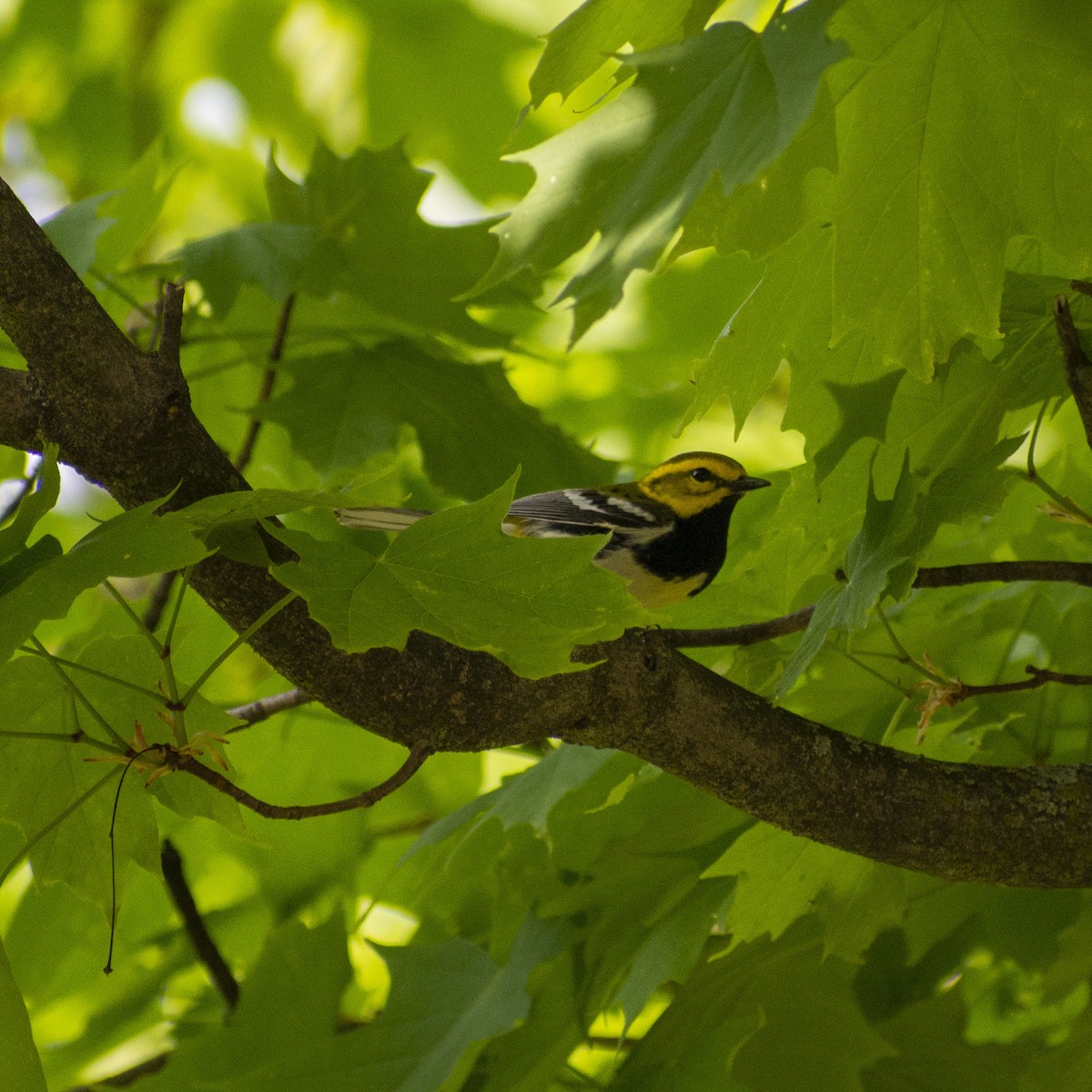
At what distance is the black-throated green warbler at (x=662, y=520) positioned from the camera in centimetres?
266

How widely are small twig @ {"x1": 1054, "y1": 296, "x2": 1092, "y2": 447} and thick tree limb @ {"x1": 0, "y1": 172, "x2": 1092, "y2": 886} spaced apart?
0.48 metres

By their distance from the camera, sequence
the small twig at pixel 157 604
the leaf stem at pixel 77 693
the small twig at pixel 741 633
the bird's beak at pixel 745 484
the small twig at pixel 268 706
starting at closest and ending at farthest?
1. the leaf stem at pixel 77 693
2. the small twig at pixel 741 633
3. the small twig at pixel 268 706
4. the small twig at pixel 157 604
5. the bird's beak at pixel 745 484

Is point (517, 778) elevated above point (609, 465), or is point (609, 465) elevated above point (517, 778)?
point (609, 465)

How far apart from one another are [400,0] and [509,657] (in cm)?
249

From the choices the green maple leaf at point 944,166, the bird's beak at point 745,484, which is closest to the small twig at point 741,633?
the green maple leaf at point 944,166

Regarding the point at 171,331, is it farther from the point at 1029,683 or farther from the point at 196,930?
the point at 196,930

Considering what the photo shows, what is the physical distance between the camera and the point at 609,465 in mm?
2490

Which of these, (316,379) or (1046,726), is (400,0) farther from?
(1046,726)

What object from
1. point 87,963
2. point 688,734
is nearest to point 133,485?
point 688,734

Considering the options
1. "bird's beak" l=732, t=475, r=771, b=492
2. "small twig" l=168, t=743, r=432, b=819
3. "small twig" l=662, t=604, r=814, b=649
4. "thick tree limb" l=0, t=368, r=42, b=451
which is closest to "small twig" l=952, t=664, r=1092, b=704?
"small twig" l=662, t=604, r=814, b=649

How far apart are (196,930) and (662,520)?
52.6 inches

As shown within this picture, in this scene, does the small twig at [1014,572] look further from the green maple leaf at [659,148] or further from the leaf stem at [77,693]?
the leaf stem at [77,693]

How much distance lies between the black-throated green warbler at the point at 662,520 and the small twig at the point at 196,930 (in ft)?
3.38

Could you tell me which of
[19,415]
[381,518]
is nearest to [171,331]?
[19,415]
